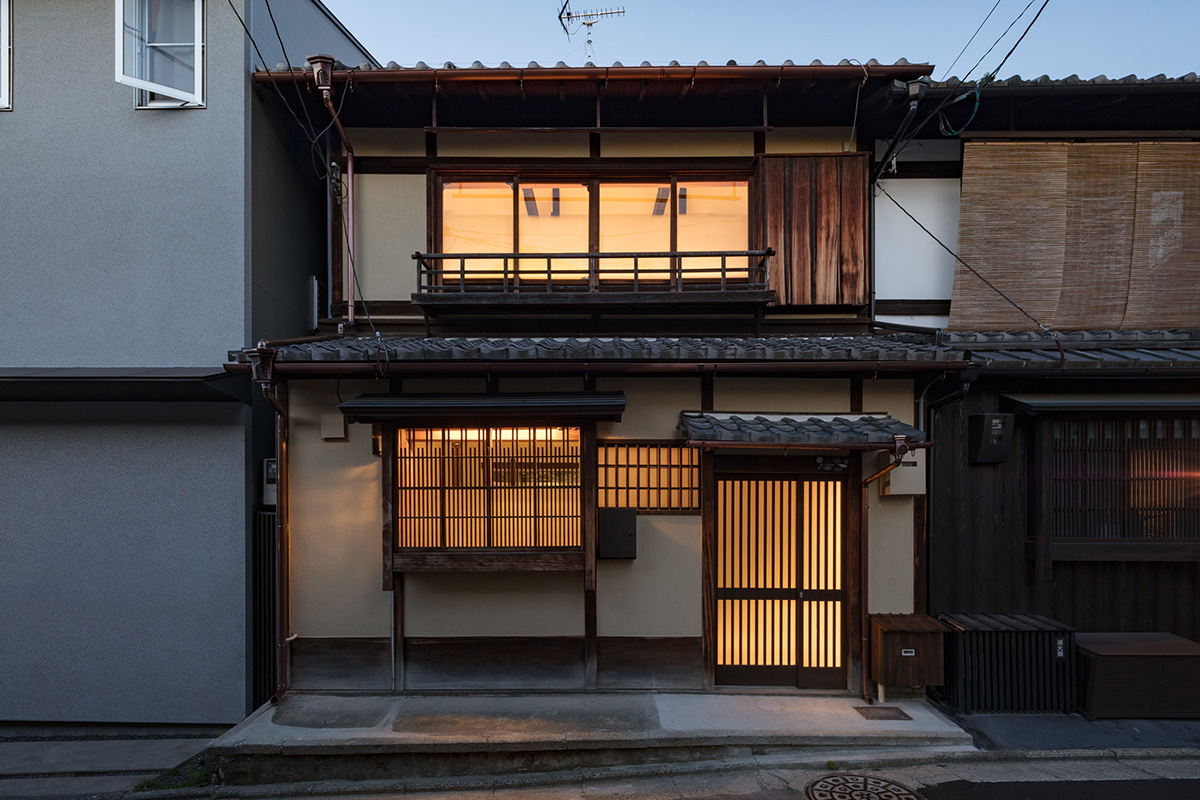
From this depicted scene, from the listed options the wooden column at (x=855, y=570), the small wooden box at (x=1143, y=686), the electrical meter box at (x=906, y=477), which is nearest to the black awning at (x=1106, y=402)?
the electrical meter box at (x=906, y=477)

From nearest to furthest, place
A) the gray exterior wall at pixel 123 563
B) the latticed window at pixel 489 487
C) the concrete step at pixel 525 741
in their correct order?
1. the concrete step at pixel 525 741
2. the latticed window at pixel 489 487
3. the gray exterior wall at pixel 123 563

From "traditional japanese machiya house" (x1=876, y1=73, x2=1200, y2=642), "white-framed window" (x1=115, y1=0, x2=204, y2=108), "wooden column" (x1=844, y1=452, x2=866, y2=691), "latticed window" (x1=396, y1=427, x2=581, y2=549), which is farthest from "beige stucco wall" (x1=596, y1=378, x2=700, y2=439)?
"white-framed window" (x1=115, y1=0, x2=204, y2=108)

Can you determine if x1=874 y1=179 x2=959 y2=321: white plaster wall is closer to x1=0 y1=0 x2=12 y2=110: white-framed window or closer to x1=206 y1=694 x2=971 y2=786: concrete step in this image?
x1=206 y1=694 x2=971 y2=786: concrete step

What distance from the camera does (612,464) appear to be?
731cm

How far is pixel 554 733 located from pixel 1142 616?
8.37 metres

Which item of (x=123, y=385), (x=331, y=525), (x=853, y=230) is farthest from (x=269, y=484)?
(x=853, y=230)

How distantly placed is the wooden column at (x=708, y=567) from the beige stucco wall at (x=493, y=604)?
5.45 feet

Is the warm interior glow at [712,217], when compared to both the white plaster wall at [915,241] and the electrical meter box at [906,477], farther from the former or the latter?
the electrical meter box at [906,477]

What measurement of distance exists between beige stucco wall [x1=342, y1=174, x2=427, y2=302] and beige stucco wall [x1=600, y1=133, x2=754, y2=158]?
3.16 m

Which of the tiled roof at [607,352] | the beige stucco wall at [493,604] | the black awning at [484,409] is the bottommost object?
the beige stucco wall at [493,604]

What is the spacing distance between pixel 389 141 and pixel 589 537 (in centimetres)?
705

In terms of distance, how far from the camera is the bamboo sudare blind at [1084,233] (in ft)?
27.0

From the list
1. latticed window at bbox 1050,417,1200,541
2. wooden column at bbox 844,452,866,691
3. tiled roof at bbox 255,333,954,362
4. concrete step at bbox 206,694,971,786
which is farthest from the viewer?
latticed window at bbox 1050,417,1200,541

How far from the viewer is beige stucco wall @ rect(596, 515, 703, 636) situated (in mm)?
7215
